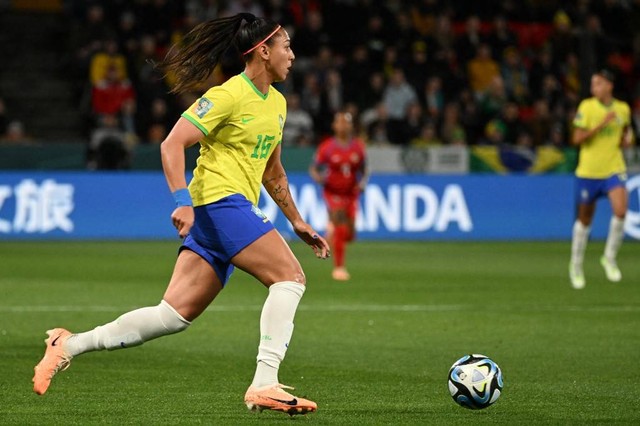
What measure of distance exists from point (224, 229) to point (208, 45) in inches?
40.9

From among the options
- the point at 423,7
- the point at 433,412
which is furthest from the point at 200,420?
the point at 423,7

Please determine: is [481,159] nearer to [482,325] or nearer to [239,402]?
[482,325]

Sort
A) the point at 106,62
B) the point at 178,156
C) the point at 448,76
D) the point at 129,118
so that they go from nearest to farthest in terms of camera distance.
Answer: the point at 178,156
the point at 129,118
the point at 106,62
the point at 448,76

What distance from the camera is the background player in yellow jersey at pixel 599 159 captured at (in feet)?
51.0

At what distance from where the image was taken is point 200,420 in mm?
6887

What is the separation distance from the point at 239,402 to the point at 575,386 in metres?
2.21

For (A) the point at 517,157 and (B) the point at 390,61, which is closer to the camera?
(A) the point at 517,157

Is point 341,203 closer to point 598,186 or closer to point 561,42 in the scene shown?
point 598,186

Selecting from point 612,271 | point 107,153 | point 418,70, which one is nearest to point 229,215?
point 612,271

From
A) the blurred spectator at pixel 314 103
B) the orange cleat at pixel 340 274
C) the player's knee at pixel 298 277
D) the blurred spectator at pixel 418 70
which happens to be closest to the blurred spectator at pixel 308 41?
the blurred spectator at pixel 314 103

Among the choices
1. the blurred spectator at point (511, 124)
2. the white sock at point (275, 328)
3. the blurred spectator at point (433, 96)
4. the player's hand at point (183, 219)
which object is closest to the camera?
the player's hand at point (183, 219)

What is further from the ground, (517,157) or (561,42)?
(561,42)

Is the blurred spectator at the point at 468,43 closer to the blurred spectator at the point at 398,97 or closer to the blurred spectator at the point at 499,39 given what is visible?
the blurred spectator at the point at 499,39

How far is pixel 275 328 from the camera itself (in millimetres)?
6957
